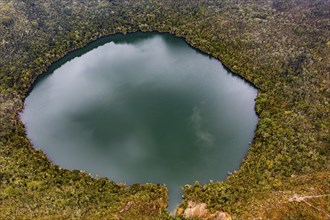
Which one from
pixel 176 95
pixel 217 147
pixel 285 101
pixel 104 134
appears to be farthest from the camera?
pixel 176 95

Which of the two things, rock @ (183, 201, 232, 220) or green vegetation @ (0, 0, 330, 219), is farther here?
green vegetation @ (0, 0, 330, 219)

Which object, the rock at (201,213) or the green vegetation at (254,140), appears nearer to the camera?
the rock at (201,213)

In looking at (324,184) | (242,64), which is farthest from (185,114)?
(324,184)

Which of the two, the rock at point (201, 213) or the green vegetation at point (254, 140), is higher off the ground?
the green vegetation at point (254, 140)

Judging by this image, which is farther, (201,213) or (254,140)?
(254,140)

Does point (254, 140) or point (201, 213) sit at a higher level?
point (254, 140)

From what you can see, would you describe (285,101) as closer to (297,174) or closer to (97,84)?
(297,174)

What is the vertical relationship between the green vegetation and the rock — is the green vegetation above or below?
above

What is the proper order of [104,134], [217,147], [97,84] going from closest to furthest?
[217,147], [104,134], [97,84]
